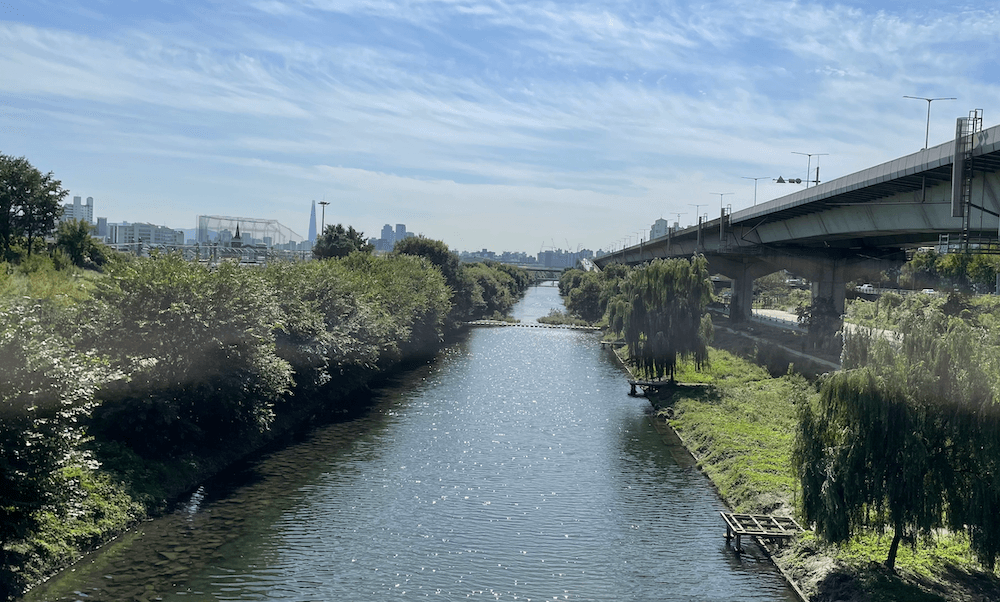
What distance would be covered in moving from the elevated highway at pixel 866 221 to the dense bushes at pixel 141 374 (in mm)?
27682

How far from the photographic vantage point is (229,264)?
3538 cm

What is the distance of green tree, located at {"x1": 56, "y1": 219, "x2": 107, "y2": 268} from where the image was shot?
69.8 meters

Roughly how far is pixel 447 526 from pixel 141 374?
501 inches

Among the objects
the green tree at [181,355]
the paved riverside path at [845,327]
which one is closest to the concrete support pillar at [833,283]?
the paved riverside path at [845,327]

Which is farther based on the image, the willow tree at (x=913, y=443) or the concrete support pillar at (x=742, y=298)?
the concrete support pillar at (x=742, y=298)

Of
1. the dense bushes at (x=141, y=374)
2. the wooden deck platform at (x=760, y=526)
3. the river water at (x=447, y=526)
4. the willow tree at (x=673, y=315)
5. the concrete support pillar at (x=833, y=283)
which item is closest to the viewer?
the dense bushes at (x=141, y=374)

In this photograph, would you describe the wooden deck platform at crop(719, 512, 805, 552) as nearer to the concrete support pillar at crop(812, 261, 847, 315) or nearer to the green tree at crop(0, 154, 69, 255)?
the concrete support pillar at crop(812, 261, 847, 315)

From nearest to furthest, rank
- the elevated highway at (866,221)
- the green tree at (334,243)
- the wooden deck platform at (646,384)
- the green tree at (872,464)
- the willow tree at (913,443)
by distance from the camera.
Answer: the willow tree at (913,443)
the green tree at (872,464)
the elevated highway at (866,221)
the wooden deck platform at (646,384)
the green tree at (334,243)

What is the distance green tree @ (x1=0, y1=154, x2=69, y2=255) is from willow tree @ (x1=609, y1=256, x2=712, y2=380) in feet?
154

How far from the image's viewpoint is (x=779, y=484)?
29203 millimetres

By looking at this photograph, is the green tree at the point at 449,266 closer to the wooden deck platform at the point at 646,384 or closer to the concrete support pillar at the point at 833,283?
the wooden deck platform at the point at 646,384

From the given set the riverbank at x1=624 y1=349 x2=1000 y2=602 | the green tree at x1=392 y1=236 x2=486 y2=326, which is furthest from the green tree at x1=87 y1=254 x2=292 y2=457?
the green tree at x1=392 y1=236 x2=486 y2=326

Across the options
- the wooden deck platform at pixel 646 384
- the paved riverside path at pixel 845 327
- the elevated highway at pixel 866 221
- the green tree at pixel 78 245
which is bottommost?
the wooden deck platform at pixel 646 384

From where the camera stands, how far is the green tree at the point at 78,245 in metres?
69.8
